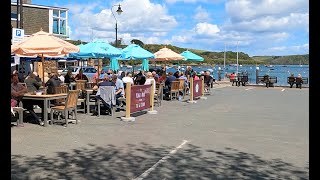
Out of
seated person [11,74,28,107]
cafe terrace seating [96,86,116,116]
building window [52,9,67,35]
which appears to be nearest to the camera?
seated person [11,74,28,107]

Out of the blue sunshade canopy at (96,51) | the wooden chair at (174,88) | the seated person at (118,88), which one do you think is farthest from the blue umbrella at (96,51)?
the wooden chair at (174,88)

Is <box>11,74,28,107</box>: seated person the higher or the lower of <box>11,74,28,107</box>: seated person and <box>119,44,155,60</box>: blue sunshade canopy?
the lower

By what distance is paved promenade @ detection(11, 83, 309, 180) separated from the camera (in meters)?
5.92

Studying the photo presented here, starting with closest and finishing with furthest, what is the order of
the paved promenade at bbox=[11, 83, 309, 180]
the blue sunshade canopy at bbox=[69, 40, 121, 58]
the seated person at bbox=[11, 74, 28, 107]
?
the paved promenade at bbox=[11, 83, 309, 180]
the seated person at bbox=[11, 74, 28, 107]
the blue sunshade canopy at bbox=[69, 40, 121, 58]

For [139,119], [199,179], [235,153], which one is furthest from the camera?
[139,119]

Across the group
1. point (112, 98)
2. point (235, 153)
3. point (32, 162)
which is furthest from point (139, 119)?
point (32, 162)

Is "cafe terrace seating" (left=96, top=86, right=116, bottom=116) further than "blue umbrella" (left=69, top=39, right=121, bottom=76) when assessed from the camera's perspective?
No

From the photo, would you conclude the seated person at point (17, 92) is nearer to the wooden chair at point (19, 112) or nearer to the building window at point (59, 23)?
the wooden chair at point (19, 112)

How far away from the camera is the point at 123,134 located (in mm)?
9242

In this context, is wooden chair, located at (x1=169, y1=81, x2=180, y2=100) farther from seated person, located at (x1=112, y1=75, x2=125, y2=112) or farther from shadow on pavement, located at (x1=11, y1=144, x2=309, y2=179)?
shadow on pavement, located at (x1=11, y1=144, x2=309, y2=179)

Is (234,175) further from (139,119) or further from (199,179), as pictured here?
(139,119)

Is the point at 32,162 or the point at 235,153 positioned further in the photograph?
the point at 235,153

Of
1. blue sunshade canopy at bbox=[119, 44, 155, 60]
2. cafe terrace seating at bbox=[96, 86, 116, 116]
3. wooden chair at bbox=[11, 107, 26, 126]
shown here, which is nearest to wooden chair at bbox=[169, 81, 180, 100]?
blue sunshade canopy at bbox=[119, 44, 155, 60]
